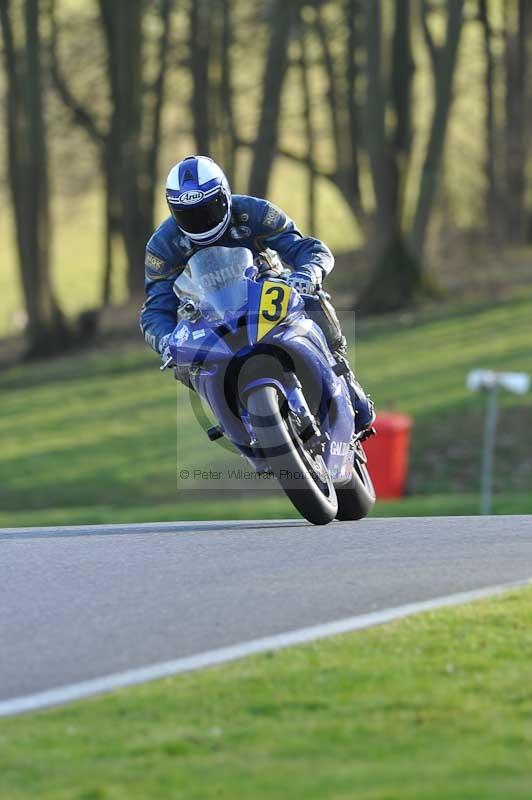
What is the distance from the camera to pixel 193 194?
28.8 feet

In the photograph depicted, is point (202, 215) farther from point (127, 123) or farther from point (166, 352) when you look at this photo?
point (127, 123)

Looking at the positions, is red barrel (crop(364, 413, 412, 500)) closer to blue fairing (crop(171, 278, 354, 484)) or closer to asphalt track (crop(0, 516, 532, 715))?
asphalt track (crop(0, 516, 532, 715))

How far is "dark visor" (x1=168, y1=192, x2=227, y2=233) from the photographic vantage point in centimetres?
882

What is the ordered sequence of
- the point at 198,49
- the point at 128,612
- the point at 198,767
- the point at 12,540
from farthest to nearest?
the point at 198,49 < the point at 12,540 < the point at 128,612 < the point at 198,767

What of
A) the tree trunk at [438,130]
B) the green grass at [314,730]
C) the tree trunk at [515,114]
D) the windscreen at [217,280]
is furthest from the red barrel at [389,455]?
the tree trunk at [515,114]

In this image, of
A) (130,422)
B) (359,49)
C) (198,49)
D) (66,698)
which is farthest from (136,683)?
(359,49)

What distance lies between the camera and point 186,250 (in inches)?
360

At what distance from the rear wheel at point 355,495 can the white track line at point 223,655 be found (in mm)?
2771

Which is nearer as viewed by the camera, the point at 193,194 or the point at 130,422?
the point at 193,194

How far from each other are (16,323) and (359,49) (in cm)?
1489

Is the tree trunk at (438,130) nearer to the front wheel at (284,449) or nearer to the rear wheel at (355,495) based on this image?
the rear wheel at (355,495)

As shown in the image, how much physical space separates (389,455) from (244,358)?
11.8 meters

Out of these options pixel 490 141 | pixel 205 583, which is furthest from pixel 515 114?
pixel 205 583

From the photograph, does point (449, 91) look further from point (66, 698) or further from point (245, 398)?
point (66, 698)
